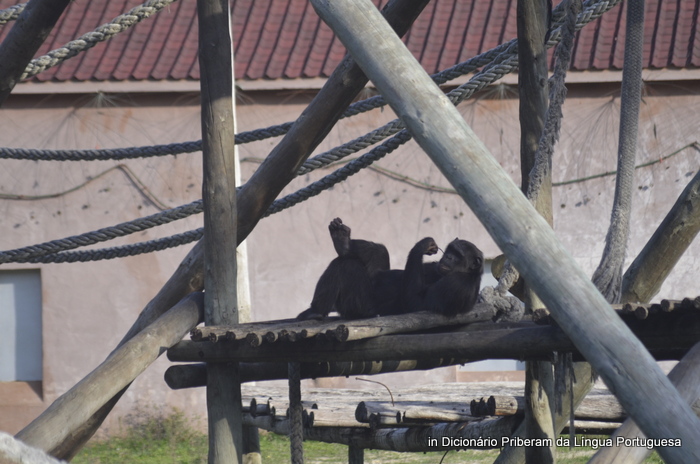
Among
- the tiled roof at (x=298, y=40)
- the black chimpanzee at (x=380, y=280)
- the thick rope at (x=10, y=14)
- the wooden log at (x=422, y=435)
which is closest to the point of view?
the black chimpanzee at (x=380, y=280)

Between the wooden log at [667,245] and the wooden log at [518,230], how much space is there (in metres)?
1.58

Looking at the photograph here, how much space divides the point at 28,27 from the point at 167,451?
578 cm

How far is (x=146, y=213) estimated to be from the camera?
894 cm

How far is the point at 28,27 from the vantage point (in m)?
3.51

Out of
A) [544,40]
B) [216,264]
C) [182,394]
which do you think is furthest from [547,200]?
[182,394]

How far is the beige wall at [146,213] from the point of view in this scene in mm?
8898

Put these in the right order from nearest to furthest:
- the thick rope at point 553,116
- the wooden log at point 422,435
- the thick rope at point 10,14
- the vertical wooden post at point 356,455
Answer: the thick rope at point 553,116 → the thick rope at point 10,14 → the wooden log at point 422,435 → the vertical wooden post at point 356,455

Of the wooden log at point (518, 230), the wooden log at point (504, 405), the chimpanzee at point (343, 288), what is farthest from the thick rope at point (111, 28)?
the wooden log at point (504, 405)

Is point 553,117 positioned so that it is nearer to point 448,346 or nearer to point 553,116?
point 553,116

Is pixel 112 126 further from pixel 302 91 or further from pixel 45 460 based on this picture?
pixel 45 460

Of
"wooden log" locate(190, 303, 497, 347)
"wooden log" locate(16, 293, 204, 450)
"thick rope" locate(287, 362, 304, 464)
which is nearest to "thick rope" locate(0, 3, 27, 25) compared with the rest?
"wooden log" locate(16, 293, 204, 450)

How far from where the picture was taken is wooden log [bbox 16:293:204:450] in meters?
3.13

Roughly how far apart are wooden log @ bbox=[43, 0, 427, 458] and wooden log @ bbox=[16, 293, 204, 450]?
8.9 inches

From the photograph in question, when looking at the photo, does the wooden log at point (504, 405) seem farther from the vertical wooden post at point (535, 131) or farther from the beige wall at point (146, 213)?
the beige wall at point (146, 213)
